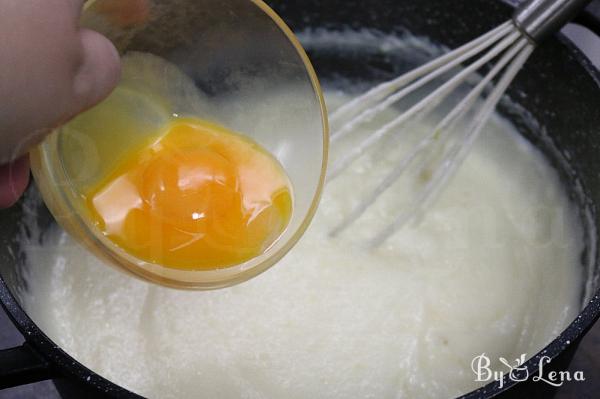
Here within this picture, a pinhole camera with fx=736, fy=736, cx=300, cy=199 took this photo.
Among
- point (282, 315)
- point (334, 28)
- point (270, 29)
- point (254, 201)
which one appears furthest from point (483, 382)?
point (334, 28)

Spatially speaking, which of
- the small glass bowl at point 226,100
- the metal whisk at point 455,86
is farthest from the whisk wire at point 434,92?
the small glass bowl at point 226,100

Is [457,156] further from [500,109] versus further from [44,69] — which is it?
[44,69]

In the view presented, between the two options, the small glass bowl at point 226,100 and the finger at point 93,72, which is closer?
the finger at point 93,72

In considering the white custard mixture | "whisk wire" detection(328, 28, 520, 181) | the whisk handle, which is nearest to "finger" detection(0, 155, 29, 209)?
the white custard mixture

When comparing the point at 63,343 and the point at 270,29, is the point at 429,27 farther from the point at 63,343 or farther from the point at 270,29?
the point at 63,343

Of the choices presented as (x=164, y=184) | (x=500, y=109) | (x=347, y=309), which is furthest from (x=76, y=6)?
(x=500, y=109)

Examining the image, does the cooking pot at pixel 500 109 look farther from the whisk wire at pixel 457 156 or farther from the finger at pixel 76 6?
the finger at pixel 76 6
